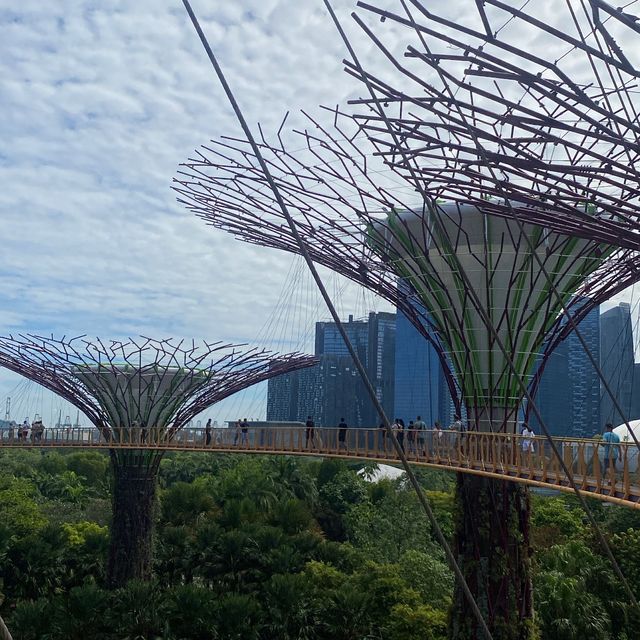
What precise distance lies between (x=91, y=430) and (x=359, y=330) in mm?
11311

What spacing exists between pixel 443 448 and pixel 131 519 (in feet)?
41.9

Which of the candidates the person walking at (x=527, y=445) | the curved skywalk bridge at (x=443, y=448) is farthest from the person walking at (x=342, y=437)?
the person walking at (x=527, y=445)

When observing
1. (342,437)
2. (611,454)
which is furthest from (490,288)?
(611,454)

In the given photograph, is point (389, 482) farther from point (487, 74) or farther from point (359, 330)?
point (487, 74)

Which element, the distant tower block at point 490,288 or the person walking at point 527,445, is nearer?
the person walking at point 527,445

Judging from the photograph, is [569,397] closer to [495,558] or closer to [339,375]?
[339,375]

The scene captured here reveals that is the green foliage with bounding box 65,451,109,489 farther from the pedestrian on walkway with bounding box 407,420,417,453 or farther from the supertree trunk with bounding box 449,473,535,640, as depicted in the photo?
the supertree trunk with bounding box 449,473,535,640

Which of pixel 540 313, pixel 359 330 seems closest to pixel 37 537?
pixel 359 330

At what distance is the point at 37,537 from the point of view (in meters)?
24.0

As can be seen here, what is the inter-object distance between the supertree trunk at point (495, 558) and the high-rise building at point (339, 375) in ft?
42.9

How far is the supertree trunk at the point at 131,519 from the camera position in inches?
882

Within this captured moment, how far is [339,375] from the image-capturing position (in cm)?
3422

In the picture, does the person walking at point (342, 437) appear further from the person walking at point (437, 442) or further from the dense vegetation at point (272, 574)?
the dense vegetation at point (272, 574)

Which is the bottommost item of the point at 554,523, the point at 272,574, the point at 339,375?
the point at 272,574
